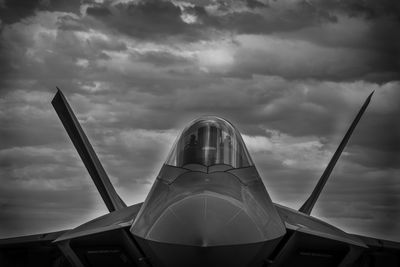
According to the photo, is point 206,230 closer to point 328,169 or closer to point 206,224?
point 206,224

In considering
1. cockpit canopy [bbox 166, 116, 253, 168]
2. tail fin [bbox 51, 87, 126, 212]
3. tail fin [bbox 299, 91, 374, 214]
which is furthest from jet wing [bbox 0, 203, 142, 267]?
tail fin [bbox 299, 91, 374, 214]

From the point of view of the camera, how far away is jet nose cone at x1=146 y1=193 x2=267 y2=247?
5.82m

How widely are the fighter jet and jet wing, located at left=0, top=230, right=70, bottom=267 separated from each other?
19 mm

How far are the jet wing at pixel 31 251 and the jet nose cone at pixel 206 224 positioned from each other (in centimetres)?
422

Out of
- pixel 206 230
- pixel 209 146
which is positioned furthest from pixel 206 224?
pixel 209 146

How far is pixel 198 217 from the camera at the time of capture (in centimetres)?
605

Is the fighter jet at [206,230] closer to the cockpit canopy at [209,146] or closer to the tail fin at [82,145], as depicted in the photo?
the cockpit canopy at [209,146]

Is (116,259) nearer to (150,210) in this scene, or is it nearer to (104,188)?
(150,210)

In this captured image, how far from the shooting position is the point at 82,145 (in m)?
12.7

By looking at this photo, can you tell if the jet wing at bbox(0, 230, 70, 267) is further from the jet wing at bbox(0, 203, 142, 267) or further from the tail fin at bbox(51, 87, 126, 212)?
the tail fin at bbox(51, 87, 126, 212)

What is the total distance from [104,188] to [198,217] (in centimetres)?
714

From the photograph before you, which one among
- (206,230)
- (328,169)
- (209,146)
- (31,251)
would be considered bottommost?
(206,230)

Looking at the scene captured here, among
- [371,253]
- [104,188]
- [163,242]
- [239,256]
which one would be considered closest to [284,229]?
[239,256]

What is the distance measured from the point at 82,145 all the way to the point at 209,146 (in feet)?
18.0
